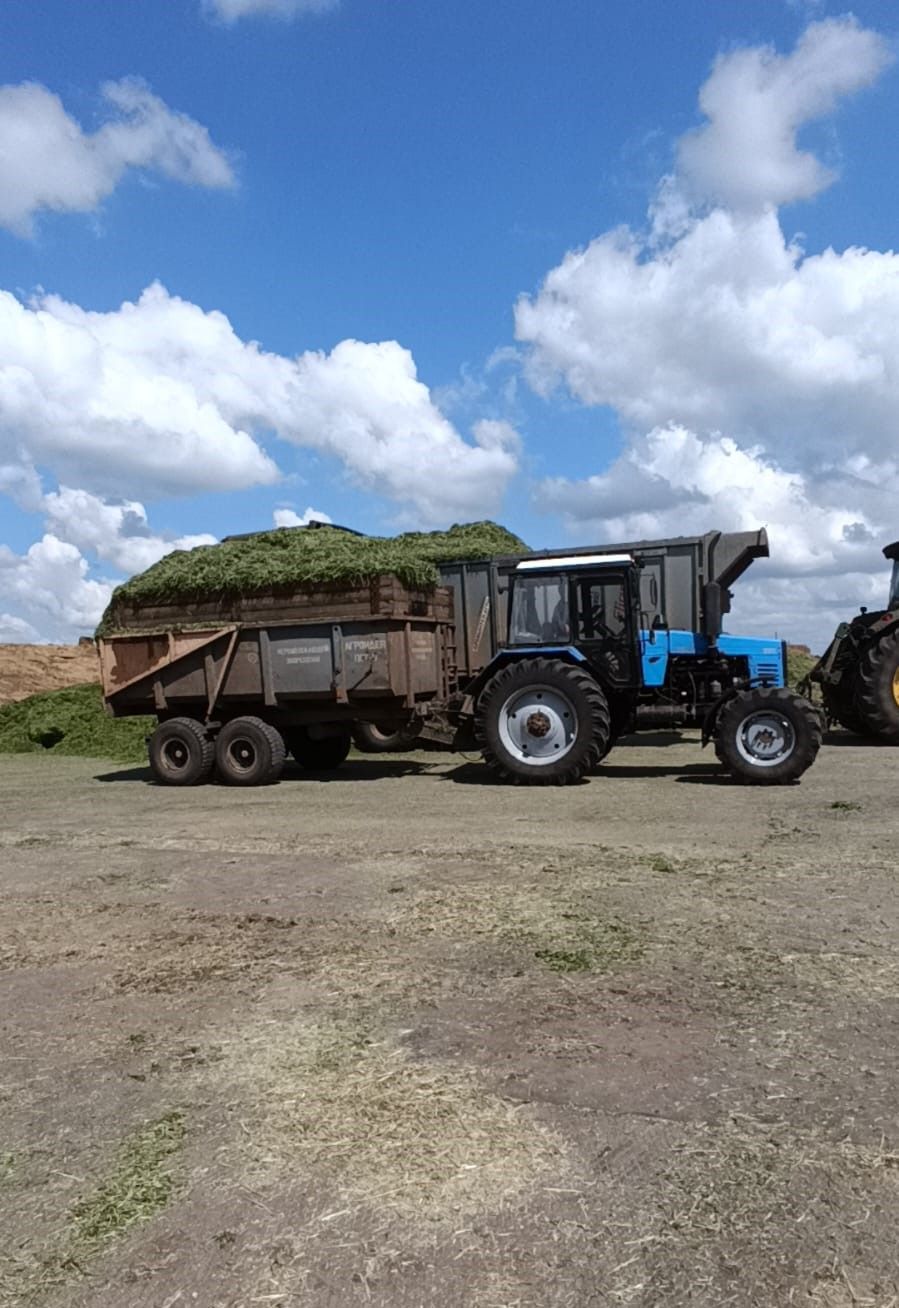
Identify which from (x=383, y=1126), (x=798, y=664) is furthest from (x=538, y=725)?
(x=798, y=664)

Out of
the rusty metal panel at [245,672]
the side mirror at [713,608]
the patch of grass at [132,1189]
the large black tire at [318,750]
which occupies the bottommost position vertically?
the patch of grass at [132,1189]

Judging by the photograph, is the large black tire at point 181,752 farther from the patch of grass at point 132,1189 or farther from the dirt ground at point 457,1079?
the patch of grass at point 132,1189

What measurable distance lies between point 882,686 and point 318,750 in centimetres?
765

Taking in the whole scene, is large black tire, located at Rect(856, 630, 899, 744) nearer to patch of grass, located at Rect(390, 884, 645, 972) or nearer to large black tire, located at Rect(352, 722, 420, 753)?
large black tire, located at Rect(352, 722, 420, 753)

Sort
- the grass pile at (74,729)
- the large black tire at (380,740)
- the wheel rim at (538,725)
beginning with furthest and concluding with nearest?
the grass pile at (74,729)
the large black tire at (380,740)
the wheel rim at (538,725)

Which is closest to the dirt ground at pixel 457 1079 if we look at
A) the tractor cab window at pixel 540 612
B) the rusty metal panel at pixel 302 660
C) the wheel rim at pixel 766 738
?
the wheel rim at pixel 766 738

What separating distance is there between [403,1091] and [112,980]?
1939mm

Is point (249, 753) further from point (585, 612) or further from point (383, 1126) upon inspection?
point (383, 1126)

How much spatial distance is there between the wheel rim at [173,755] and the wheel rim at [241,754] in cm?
65

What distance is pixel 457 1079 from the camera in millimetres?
3443

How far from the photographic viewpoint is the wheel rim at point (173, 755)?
12.3m

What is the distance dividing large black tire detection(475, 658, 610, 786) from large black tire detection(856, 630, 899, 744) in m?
4.54

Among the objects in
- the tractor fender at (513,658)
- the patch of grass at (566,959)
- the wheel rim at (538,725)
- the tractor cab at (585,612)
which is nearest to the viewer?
the patch of grass at (566,959)

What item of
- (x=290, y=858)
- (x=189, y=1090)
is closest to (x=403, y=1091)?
(x=189, y=1090)
